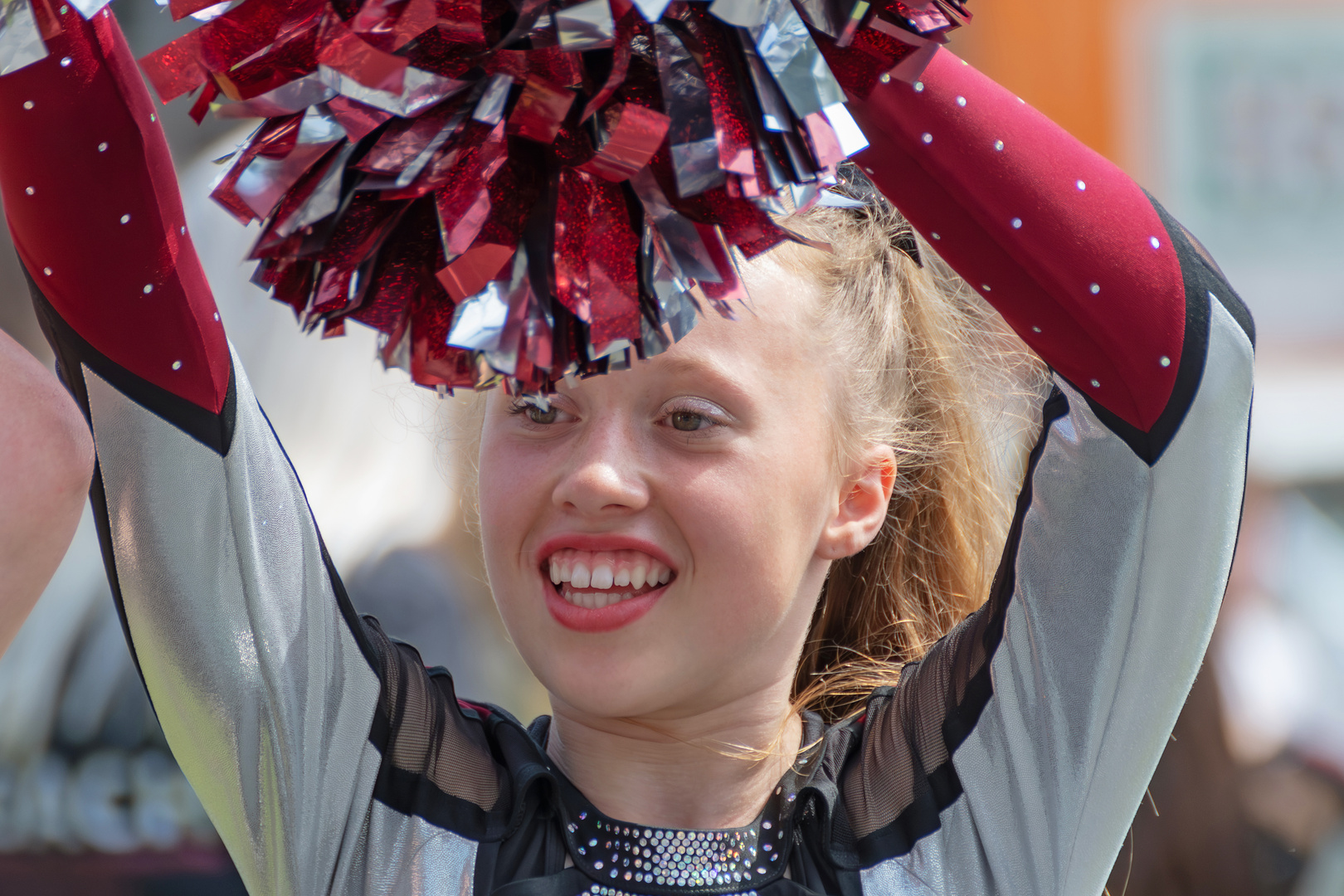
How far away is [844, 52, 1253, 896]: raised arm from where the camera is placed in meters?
0.78

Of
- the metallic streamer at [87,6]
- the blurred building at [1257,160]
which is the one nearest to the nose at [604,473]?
the metallic streamer at [87,6]

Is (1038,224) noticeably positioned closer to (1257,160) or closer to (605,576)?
(605,576)

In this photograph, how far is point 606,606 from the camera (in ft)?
2.94

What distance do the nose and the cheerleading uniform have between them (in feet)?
0.64

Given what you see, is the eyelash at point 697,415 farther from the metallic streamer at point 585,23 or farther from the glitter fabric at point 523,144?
the metallic streamer at point 585,23

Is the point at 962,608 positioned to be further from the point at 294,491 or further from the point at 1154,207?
the point at 294,491

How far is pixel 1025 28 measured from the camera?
2.65 meters

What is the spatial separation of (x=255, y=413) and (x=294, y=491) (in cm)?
6

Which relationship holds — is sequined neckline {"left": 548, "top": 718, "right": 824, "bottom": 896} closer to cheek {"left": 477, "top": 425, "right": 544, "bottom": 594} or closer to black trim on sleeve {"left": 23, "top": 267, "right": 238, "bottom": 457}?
cheek {"left": 477, "top": 425, "right": 544, "bottom": 594}

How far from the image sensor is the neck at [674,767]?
0.98 meters

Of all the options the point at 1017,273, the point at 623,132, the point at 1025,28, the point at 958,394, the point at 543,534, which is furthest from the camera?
the point at 1025,28

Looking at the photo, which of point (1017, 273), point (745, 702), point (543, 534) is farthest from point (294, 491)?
point (1017, 273)

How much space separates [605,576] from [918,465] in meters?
0.41

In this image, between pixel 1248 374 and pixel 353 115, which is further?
pixel 1248 374
